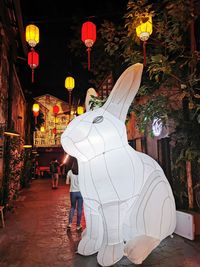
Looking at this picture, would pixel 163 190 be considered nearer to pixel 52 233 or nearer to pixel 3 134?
pixel 52 233

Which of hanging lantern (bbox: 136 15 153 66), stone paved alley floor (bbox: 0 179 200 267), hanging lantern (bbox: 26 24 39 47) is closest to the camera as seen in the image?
stone paved alley floor (bbox: 0 179 200 267)

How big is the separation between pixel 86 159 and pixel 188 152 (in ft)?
7.98

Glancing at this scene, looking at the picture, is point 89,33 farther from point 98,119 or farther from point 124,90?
point 98,119

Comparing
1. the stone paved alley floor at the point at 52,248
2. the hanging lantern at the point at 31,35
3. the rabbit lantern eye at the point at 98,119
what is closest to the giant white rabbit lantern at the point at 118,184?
the rabbit lantern eye at the point at 98,119

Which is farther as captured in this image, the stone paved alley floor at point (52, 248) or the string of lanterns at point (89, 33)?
the string of lanterns at point (89, 33)

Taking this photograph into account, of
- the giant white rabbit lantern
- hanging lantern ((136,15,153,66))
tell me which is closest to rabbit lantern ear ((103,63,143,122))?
the giant white rabbit lantern

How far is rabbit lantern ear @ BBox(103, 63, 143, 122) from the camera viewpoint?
338cm

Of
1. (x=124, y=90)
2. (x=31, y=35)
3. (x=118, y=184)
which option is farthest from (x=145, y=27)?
(x=118, y=184)

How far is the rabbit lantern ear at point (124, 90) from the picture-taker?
11.1 ft

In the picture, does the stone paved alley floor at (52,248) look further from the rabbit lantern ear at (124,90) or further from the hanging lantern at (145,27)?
the hanging lantern at (145,27)

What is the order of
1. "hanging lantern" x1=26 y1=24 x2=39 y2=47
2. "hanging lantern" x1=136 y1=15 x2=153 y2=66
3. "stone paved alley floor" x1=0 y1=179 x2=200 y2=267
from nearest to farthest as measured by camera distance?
"stone paved alley floor" x1=0 y1=179 x2=200 y2=267, "hanging lantern" x1=136 y1=15 x2=153 y2=66, "hanging lantern" x1=26 y1=24 x2=39 y2=47

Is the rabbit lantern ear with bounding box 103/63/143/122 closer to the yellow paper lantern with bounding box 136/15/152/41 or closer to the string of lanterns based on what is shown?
the string of lanterns

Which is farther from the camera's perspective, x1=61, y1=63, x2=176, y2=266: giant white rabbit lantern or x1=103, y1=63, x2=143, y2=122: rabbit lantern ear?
x1=103, y1=63, x2=143, y2=122: rabbit lantern ear

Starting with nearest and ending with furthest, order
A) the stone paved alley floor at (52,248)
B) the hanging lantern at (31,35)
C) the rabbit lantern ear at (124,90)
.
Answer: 1. the rabbit lantern ear at (124,90)
2. the stone paved alley floor at (52,248)
3. the hanging lantern at (31,35)
